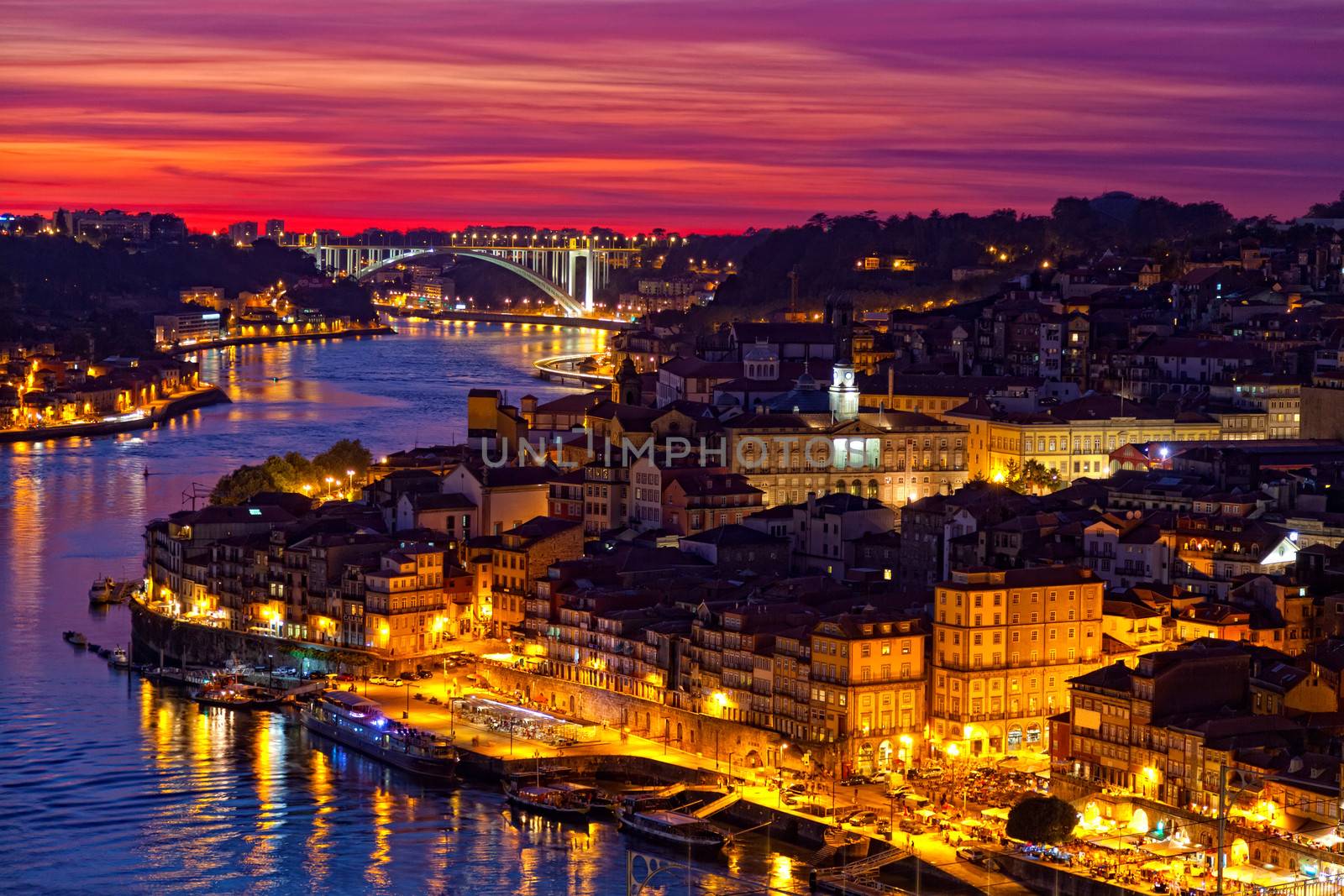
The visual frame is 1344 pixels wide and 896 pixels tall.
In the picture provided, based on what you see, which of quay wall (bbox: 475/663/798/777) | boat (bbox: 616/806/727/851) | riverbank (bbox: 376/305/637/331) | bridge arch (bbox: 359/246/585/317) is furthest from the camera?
bridge arch (bbox: 359/246/585/317)

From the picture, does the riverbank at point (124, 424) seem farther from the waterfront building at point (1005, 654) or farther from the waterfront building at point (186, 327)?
the waterfront building at point (1005, 654)

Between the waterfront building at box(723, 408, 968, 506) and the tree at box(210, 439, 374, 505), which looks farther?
the tree at box(210, 439, 374, 505)

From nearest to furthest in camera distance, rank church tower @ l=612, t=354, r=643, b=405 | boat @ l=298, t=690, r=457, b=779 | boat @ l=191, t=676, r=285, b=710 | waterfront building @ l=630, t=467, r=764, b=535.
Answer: boat @ l=298, t=690, r=457, b=779 → boat @ l=191, t=676, r=285, b=710 → waterfront building @ l=630, t=467, r=764, b=535 → church tower @ l=612, t=354, r=643, b=405

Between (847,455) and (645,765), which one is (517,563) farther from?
(847,455)

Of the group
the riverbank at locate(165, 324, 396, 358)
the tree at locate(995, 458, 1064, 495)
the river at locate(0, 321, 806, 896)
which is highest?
the tree at locate(995, 458, 1064, 495)

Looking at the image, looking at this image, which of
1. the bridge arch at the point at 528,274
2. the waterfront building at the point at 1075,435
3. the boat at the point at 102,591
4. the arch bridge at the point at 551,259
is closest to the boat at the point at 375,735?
the boat at the point at 102,591

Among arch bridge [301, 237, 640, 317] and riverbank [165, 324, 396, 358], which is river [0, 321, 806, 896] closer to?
riverbank [165, 324, 396, 358]

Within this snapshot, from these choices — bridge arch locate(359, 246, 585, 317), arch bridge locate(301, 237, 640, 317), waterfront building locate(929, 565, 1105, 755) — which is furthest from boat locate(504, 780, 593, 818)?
bridge arch locate(359, 246, 585, 317)
